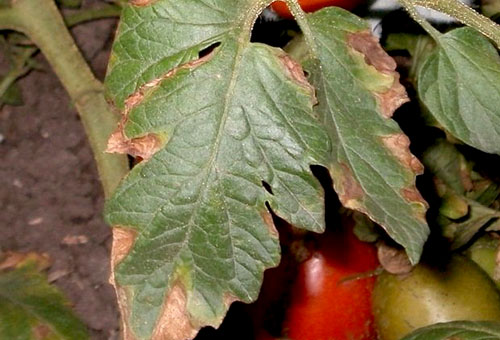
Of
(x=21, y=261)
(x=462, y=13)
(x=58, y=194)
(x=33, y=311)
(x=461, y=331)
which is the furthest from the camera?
(x=58, y=194)

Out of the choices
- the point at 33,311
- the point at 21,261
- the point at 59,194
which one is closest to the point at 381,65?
the point at 33,311

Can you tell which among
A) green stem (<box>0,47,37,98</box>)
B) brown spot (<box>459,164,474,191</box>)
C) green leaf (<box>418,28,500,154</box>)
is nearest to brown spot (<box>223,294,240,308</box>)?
green leaf (<box>418,28,500,154</box>)

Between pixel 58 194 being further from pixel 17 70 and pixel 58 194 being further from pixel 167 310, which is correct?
pixel 167 310

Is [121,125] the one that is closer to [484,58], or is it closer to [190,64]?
[190,64]

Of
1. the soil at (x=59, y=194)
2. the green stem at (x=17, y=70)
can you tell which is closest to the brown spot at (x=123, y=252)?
the soil at (x=59, y=194)

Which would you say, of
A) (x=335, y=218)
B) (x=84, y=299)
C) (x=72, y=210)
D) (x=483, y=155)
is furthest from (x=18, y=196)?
(x=483, y=155)

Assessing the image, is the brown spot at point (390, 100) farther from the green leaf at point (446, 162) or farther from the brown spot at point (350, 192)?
the green leaf at point (446, 162)

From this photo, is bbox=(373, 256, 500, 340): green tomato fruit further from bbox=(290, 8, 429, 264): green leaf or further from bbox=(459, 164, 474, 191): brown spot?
bbox=(290, 8, 429, 264): green leaf
